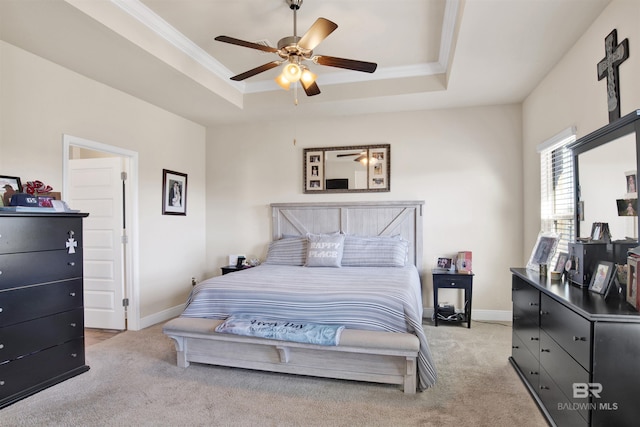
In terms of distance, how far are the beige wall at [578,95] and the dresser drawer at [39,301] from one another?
407 cm

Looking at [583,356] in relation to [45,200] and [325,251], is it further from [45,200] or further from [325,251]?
[45,200]

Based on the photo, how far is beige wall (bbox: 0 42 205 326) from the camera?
2.82m

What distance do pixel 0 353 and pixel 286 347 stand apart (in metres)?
1.88

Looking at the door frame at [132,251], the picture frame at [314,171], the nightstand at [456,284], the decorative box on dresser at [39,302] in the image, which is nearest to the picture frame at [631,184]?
the nightstand at [456,284]

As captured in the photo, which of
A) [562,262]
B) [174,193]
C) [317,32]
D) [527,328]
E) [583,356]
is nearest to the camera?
[583,356]

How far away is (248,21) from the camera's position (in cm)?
297

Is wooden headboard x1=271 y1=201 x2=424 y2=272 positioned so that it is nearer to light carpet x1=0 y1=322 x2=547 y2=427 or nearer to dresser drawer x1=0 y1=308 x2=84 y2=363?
light carpet x1=0 y1=322 x2=547 y2=427

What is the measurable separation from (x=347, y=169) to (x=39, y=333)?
3.54 m

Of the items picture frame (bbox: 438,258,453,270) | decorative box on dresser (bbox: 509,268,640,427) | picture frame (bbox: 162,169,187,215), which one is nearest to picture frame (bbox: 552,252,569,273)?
decorative box on dresser (bbox: 509,268,640,427)

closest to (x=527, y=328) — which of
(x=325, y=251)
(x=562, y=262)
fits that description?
(x=562, y=262)

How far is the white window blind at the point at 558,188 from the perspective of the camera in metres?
3.00

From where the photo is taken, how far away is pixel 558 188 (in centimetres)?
333

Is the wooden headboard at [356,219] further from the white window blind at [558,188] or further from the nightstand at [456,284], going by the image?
the white window blind at [558,188]

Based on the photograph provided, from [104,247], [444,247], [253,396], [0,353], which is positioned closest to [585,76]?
[444,247]
